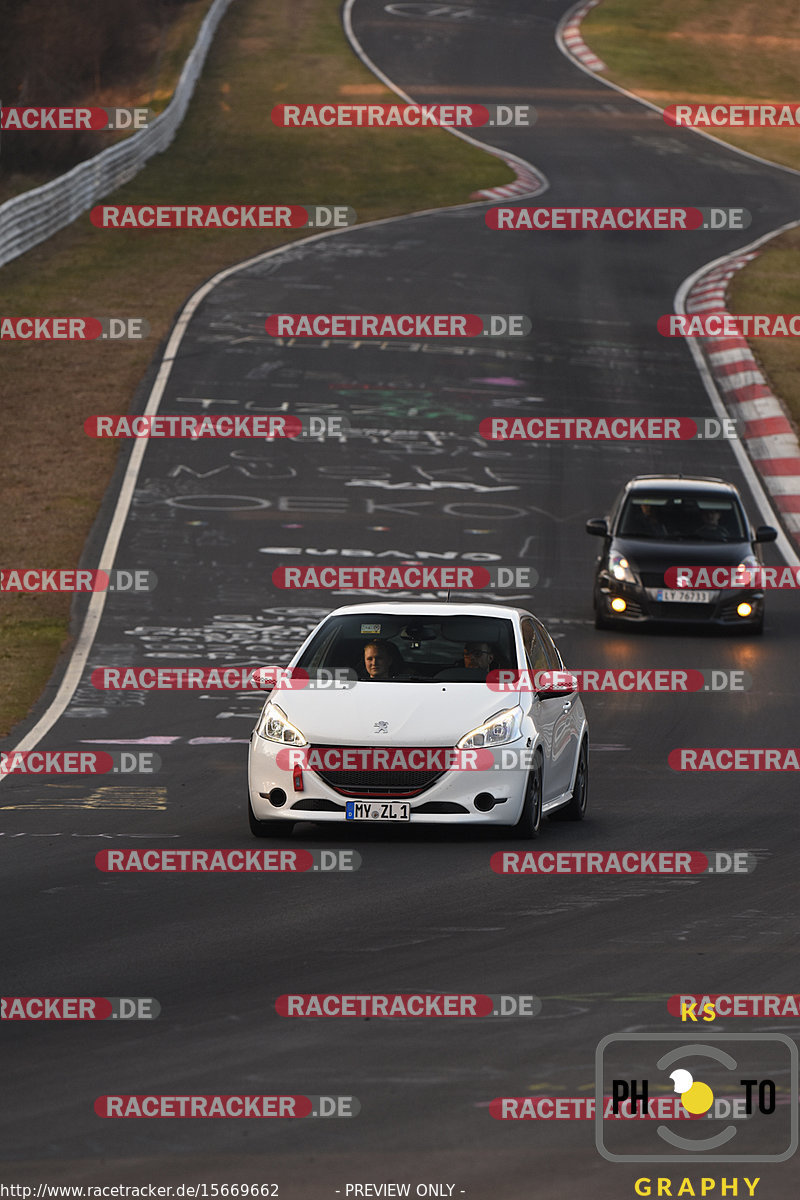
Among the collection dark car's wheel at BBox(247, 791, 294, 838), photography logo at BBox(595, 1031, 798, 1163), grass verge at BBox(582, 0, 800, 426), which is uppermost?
photography logo at BBox(595, 1031, 798, 1163)

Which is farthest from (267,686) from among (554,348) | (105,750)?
(554,348)

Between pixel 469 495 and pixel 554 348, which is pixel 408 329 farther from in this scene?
pixel 469 495

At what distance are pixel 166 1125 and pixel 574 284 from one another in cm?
3664

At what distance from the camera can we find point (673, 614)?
901 inches

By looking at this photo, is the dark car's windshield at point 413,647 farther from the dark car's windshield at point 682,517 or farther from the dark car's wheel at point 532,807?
the dark car's windshield at point 682,517

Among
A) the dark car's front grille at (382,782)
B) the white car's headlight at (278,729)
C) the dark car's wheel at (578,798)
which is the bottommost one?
the dark car's wheel at (578,798)

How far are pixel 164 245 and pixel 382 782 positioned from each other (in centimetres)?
3511

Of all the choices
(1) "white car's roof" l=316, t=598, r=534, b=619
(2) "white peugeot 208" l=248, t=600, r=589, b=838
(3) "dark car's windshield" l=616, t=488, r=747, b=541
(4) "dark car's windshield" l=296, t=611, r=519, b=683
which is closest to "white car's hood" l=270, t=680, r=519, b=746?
(2) "white peugeot 208" l=248, t=600, r=589, b=838

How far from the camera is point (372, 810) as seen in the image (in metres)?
12.1

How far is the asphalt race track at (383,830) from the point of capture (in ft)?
22.3

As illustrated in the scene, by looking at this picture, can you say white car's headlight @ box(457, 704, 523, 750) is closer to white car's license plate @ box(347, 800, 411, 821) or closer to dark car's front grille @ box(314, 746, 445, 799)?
dark car's front grille @ box(314, 746, 445, 799)

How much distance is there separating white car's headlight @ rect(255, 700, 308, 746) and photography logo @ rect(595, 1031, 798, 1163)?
15.9 ft

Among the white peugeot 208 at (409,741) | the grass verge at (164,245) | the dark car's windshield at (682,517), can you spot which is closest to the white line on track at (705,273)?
the dark car's windshield at (682,517)

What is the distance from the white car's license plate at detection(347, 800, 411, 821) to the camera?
1211 centimetres
